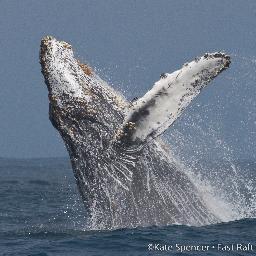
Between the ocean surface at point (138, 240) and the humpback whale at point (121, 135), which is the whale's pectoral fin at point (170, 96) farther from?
the ocean surface at point (138, 240)

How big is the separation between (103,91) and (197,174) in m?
2.69

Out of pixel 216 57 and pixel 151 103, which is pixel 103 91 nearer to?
pixel 151 103

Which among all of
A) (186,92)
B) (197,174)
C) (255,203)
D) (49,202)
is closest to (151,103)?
(186,92)

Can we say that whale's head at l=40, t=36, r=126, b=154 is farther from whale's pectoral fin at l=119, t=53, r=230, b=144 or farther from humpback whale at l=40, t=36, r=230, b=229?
whale's pectoral fin at l=119, t=53, r=230, b=144

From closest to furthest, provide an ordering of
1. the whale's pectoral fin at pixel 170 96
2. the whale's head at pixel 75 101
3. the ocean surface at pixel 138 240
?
the whale's pectoral fin at pixel 170 96
the ocean surface at pixel 138 240
the whale's head at pixel 75 101

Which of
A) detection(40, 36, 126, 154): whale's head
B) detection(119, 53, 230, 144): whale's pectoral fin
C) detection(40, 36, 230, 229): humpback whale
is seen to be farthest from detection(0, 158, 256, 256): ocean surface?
detection(119, 53, 230, 144): whale's pectoral fin

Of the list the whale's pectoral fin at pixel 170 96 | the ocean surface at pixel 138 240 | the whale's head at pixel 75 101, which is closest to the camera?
the whale's pectoral fin at pixel 170 96

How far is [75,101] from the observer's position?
10.4 metres

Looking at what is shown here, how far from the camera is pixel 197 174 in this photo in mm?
12305

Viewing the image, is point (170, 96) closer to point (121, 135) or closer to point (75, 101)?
point (121, 135)

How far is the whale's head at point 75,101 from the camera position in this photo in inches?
408

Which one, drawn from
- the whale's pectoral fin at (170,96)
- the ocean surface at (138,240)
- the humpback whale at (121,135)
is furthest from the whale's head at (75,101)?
the ocean surface at (138,240)

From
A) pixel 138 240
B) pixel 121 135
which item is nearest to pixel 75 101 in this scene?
pixel 121 135

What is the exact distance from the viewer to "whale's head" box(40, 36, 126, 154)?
1037 cm
